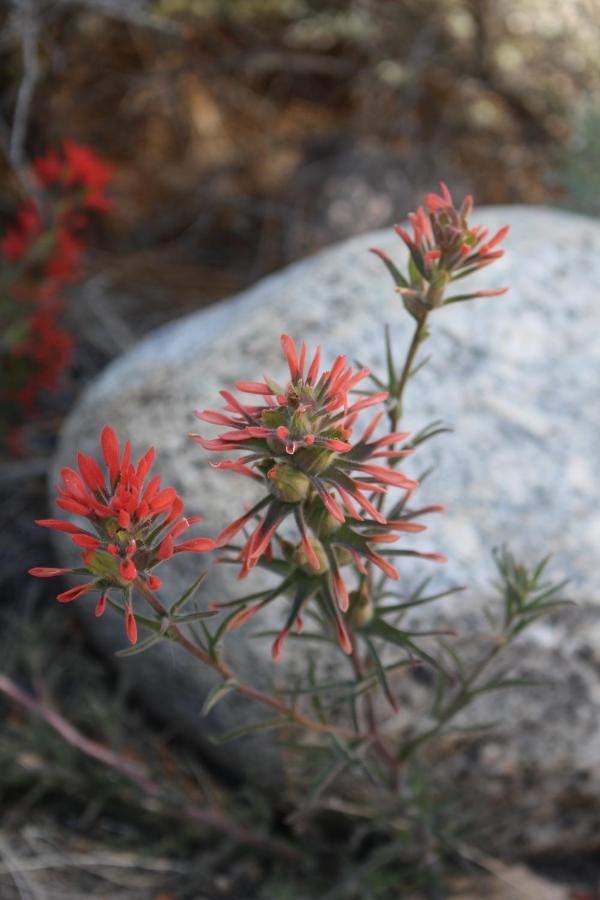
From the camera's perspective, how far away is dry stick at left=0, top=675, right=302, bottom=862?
1.51 metres

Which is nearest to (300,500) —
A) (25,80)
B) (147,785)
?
(147,785)

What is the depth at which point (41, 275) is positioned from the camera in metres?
2.34

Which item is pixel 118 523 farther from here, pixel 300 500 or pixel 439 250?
pixel 439 250

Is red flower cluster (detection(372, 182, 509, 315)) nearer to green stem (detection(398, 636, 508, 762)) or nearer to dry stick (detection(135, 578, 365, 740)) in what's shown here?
dry stick (detection(135, 578, 365, 740))

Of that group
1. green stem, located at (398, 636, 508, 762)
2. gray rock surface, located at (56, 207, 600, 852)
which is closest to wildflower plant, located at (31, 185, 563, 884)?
green stem, located at (398, 636, 508, 762)

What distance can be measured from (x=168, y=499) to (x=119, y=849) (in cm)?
120

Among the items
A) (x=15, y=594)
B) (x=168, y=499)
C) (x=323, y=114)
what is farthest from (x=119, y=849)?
(x=323, y=114)

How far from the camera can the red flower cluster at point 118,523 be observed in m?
0.81

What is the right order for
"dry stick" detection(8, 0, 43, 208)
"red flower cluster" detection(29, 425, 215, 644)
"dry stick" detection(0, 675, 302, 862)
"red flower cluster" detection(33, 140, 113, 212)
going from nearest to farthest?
"red flower cluster" detection(29, 425, 215, 644), "dry stick" detection(0, 675, 302, 862), "red flower cluster" detection(33, 140, 113, 212), "dry stick" detection(8, 0, 43, 208)

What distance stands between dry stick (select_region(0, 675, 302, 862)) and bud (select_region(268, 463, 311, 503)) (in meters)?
0.81

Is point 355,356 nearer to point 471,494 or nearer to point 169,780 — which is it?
point 471,494

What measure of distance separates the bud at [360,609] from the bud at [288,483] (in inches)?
9.5

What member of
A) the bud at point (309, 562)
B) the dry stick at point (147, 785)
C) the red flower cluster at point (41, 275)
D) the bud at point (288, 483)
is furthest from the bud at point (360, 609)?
the red flower cluster at point (41, 275)

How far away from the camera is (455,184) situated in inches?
128
